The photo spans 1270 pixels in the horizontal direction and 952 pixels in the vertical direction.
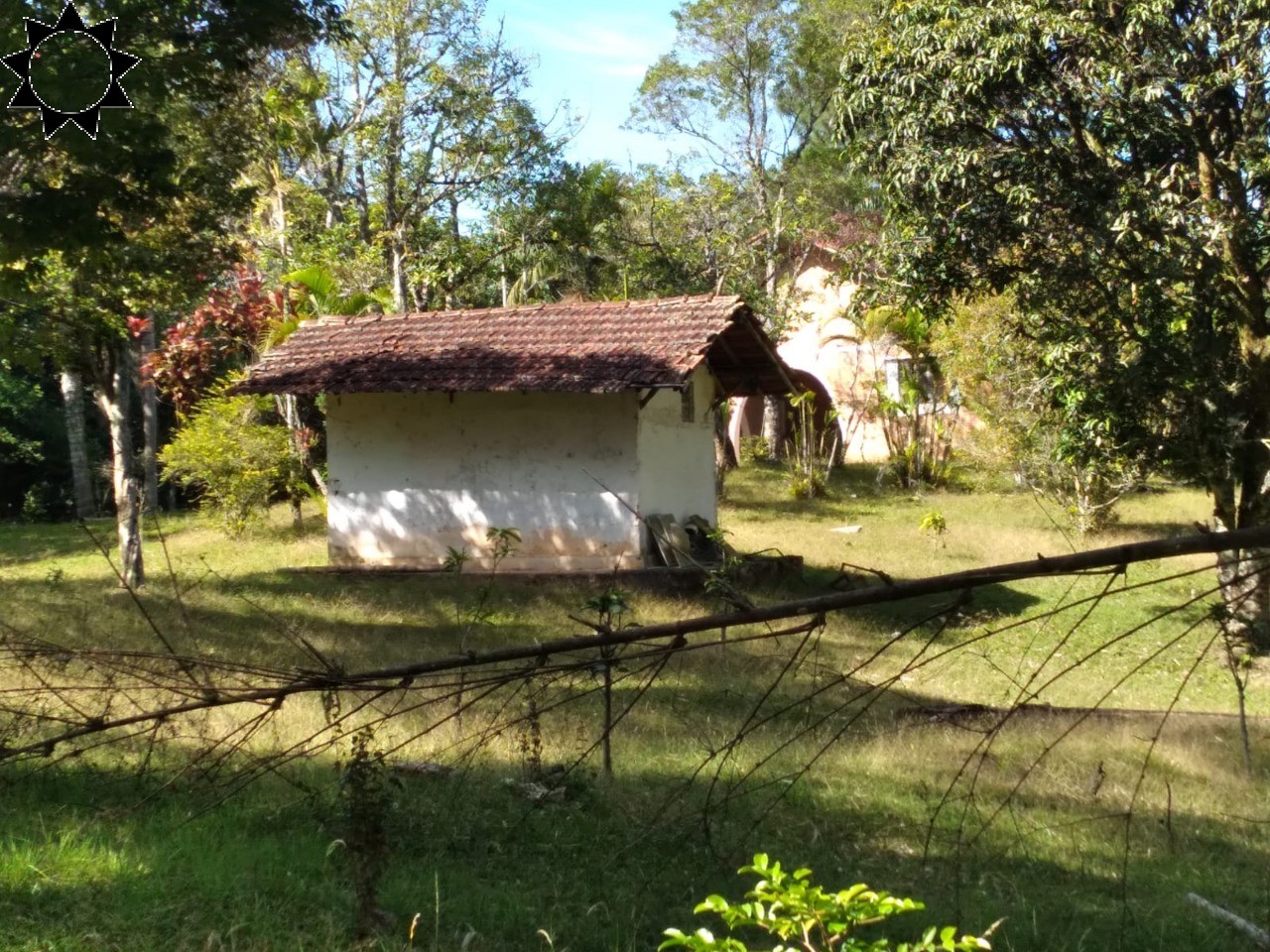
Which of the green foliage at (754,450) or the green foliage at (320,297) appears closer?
the green foliage at (320,297)

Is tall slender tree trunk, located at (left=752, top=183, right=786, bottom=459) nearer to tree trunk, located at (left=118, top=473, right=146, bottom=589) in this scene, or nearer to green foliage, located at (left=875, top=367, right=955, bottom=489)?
green foliage, located at (left=875, top=367, right=955, bottom=489)

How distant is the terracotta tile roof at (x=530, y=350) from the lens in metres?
15.4

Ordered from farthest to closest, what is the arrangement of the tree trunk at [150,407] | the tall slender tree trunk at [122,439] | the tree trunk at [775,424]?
the tree trunk at [775,424] < the tree trunk at [150,407] < the tall slender tree trunk at [122,439]

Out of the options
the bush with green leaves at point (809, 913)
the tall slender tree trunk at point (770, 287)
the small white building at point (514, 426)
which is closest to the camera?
the bush with green leaves at point (809, 913)

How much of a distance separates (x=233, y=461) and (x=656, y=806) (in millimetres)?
16107

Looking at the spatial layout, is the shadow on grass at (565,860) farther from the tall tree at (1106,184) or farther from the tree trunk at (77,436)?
the tree trunk at (77,436)

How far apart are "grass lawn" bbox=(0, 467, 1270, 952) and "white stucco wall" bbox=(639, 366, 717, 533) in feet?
12.6

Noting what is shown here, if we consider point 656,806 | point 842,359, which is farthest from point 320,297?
point 656,806

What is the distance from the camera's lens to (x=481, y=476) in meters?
16.5

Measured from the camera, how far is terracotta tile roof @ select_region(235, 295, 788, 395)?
15.4 metres

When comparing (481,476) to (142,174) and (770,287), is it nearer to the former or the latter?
(142,174)

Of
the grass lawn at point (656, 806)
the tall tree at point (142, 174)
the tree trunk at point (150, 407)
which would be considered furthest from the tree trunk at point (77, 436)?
the tall tree at point (142, 174)

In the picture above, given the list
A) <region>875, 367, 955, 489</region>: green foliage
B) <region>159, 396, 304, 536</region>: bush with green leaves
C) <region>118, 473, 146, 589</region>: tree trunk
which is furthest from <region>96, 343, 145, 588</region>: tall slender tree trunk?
<region>875, 367, 955, 489</region>: green foliage

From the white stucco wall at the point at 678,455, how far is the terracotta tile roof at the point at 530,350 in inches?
30.3
